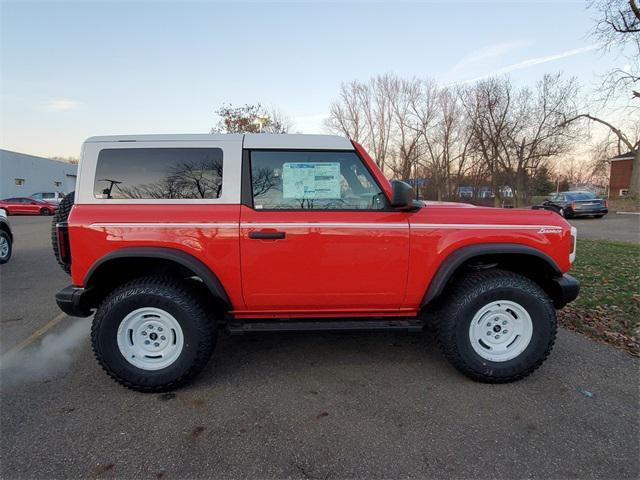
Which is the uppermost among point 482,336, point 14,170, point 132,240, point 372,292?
point 14,170

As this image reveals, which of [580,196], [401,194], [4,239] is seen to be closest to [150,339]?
[401,194]

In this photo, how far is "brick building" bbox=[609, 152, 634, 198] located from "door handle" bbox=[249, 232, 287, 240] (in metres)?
48.7

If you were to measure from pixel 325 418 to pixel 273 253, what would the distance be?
1.27 metres

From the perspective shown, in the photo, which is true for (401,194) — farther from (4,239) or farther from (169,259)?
(4,239)

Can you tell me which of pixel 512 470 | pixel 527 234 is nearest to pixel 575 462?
pixel 512 470

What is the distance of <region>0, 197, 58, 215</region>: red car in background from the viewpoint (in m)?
25.4

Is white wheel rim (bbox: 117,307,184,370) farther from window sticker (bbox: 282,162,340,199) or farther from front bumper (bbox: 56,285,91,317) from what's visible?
window sticker (bbox: 282,162,340,199)

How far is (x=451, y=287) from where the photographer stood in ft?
10.1

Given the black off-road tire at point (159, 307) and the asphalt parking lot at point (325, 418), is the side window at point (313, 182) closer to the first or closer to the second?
the black off-road tire at point (159, 307)

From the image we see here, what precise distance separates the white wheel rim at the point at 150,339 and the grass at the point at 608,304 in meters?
4.26

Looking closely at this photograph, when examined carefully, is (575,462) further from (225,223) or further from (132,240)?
(132,240)

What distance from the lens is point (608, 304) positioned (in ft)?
15.0

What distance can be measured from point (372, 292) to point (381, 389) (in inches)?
30.6

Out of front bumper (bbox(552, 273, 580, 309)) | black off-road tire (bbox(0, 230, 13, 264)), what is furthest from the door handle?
black off-road tire (bbox(0, 230, 13, 264))
